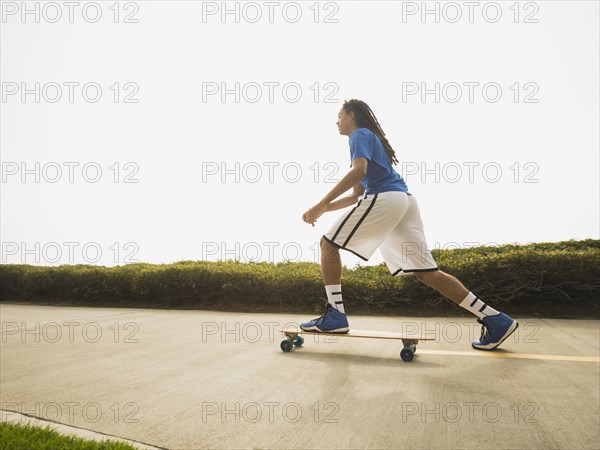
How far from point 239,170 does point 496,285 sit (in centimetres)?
432

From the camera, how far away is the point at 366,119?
394 cm

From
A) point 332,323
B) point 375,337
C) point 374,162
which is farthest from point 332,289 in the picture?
point 374,162

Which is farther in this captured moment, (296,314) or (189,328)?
(296,314)

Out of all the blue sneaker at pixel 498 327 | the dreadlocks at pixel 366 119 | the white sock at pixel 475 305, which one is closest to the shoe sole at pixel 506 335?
the blue sneaker at pixel 498 327

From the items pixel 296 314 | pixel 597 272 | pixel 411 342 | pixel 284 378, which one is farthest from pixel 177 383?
pixel 597 272

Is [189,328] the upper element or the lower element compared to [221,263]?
lower

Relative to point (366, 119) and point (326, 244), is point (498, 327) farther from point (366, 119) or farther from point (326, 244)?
point (366, 119)

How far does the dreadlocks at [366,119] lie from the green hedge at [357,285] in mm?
3059

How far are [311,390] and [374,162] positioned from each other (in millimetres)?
1905

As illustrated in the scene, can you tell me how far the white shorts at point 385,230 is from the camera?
3510 millimetres

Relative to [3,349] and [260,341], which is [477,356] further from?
[3,349]

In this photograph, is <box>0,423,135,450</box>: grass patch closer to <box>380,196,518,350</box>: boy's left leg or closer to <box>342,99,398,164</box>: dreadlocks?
<box>380,196,518,350</box>: boy's left leg

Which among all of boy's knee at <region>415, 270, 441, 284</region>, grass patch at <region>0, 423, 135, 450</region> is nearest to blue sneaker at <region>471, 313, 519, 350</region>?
boy's knee at <region>415, 270, 441, 284</region>

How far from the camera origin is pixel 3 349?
4.11 m
